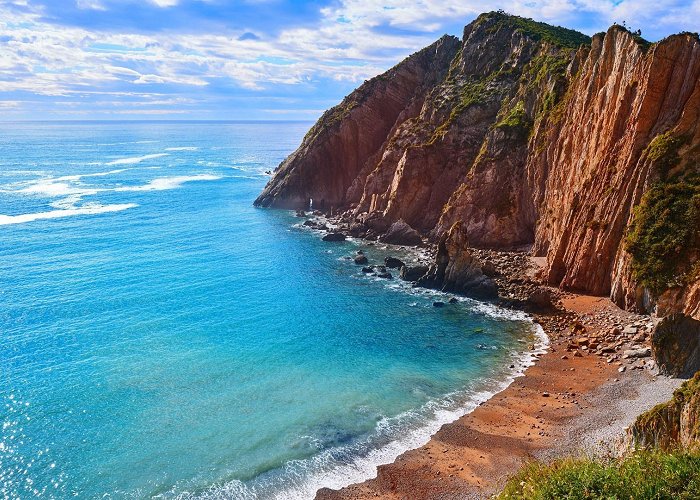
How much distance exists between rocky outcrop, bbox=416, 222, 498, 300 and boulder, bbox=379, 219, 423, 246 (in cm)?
1996

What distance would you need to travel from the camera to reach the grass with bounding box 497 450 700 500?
21578 mm

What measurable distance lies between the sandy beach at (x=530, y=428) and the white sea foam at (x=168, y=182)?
13172 cm

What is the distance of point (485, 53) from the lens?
A: 4405 inches

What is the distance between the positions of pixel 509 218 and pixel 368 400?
49785mm

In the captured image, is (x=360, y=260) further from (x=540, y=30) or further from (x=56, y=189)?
(x=56, y=189)

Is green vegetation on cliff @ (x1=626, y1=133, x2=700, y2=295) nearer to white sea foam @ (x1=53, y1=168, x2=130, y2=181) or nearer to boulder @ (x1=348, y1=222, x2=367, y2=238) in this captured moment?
boulder @ (x1=348, y1=222, x2=367, y2=238)

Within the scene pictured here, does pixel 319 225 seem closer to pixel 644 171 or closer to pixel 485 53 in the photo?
pixel 485 53

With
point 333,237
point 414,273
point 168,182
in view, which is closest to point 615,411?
point 414,273

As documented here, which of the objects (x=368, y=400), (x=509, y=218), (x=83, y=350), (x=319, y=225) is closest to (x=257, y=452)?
(x=368, y=400)

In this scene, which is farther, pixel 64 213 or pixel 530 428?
pixel 64 213

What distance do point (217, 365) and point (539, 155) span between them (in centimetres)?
5761

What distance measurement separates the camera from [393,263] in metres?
83.9

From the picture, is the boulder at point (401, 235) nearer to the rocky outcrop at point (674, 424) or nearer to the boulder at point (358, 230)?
the boulder at point (358, 230)

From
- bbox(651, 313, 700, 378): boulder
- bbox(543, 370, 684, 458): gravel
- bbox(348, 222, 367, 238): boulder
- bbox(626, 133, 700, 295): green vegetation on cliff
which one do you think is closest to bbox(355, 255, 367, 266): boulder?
bbox(348, 222, 367, 238): boulder
